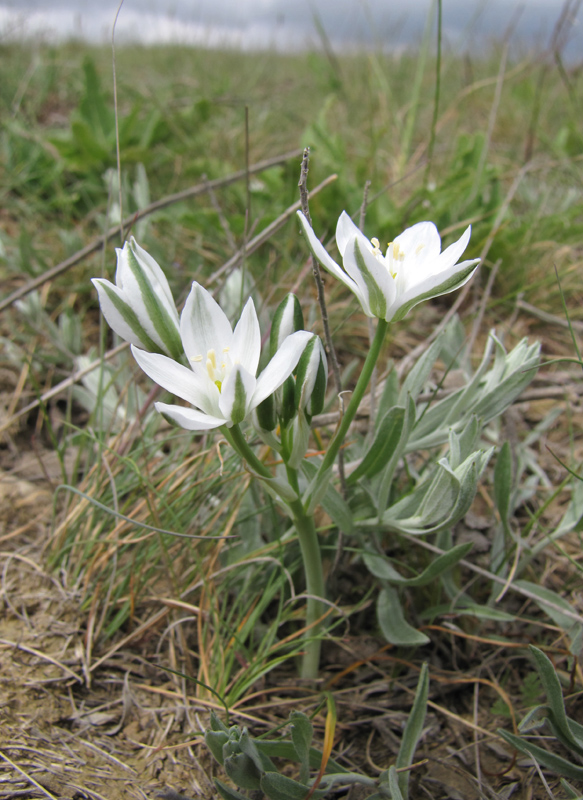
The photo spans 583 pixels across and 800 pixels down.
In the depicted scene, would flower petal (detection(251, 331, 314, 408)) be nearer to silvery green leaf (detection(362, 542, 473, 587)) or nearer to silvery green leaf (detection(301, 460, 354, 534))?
silvery green leaf (detection(301, 460, 354, 534))

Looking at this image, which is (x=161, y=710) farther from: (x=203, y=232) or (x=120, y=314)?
(x=203, y=232)

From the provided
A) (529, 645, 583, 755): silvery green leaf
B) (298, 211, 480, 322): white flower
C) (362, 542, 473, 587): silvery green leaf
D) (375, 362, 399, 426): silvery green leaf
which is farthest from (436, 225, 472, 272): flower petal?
(529, 645, 583, 755): silvery green leaf

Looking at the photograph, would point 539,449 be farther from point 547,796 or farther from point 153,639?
point 153,639

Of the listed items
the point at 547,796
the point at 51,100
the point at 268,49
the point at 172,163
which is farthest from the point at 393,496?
the point at 268,49

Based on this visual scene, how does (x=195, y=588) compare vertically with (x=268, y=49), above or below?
below

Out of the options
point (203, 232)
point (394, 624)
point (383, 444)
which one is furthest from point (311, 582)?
point (203, 232)

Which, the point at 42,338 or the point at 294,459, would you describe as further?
the point at 42,338

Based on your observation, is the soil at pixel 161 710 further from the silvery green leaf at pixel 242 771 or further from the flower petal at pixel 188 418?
the flower petal at pixel 188 418

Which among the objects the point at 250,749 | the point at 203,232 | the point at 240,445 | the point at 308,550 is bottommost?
the point at 250,749
